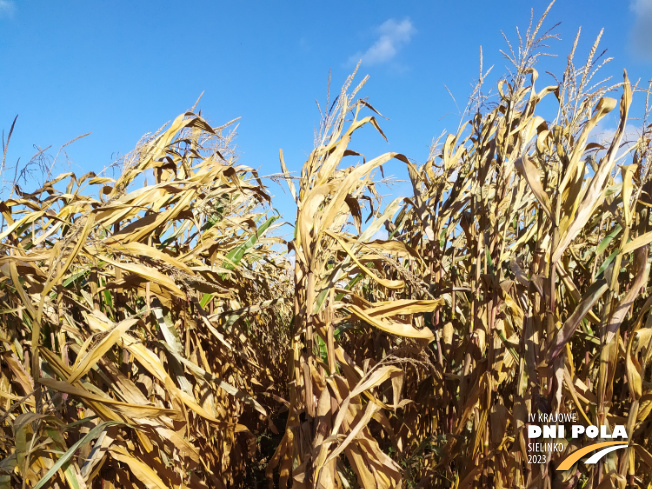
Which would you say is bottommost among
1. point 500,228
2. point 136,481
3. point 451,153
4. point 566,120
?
point 136,481

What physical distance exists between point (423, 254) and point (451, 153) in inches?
19.2

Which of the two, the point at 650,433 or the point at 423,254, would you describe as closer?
the point at 650,433

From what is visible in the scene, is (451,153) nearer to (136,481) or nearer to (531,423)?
(531,423)

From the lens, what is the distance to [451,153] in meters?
2.18

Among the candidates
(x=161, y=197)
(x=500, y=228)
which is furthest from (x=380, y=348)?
(x=161, y=197)

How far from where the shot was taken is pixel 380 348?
2082 millimetres

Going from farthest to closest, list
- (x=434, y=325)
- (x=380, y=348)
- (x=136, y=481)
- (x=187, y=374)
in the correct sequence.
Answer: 1. (x=380, y=348)
2. (x=434, y=325)
3. (x=187, y=374)
4. (x=136, y=481)

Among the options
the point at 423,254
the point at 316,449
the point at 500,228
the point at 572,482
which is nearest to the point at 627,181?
the point at 500,228

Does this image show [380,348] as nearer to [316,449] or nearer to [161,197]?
[316,449]

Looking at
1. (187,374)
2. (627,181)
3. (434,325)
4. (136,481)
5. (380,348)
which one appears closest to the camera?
(627,181)

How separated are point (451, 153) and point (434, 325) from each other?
0.82 metres

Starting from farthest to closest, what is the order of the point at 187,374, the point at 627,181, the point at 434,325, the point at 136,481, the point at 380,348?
1. the point at 380,348
2. the point at 434,325
3. the point at 187,374
4. the point at 136,481
5. the point at 627,181

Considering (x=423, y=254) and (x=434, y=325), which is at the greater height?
(x=423, y=254)

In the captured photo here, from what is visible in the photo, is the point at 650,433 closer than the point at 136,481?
Yes
